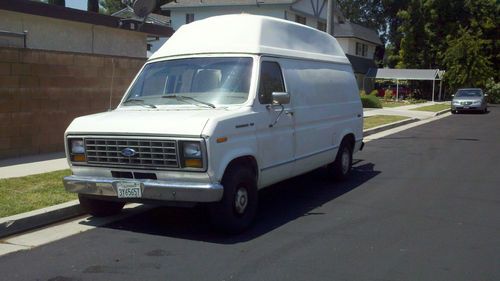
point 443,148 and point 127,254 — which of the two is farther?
point 443,148

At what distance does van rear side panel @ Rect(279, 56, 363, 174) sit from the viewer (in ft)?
25.3

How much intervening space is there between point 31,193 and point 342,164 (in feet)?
16.0

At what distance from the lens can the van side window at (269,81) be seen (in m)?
6.95

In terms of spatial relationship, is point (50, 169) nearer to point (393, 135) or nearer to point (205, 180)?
point (205, 180)

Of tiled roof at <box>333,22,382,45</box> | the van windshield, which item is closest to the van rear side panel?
the van windshield

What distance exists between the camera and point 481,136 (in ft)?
59.1

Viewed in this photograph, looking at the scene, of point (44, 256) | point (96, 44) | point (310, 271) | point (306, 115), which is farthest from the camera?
point (96, 44)

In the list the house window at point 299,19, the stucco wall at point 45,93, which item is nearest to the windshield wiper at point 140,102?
the stucco wall at point 45,93

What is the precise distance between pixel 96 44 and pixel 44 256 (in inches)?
381

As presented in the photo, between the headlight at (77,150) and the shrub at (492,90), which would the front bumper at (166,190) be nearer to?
the headlight at (77,150)

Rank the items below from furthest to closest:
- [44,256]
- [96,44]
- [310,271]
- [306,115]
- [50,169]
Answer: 1. [96,44]
2. [50,169]
3. [306,115]
4. [44,256]
5. [310,271]

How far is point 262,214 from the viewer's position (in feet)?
24.1

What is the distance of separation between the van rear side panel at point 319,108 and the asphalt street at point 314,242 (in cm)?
70

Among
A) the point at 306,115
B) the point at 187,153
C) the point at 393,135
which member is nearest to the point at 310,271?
the point at 187,153
